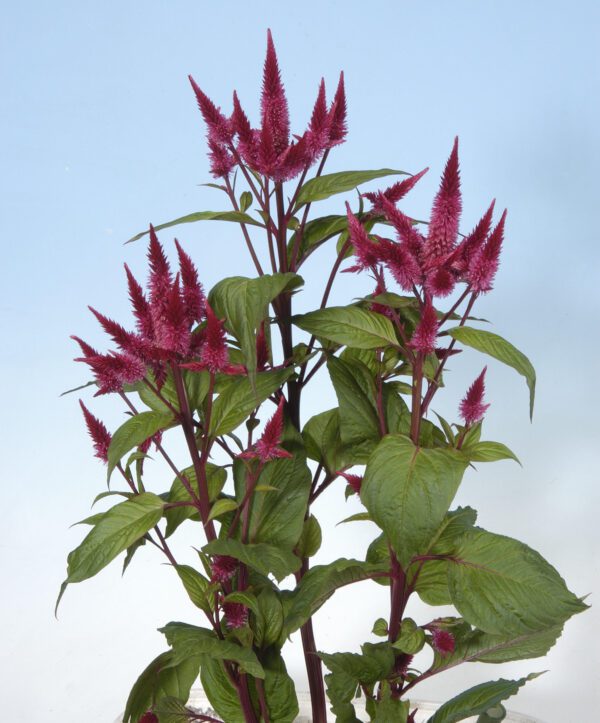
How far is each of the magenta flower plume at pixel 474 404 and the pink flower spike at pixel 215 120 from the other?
1.69ft

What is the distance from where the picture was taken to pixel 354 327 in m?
1.26

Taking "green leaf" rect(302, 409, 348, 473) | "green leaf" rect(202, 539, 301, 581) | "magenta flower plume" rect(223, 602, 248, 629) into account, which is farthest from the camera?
"green leaf" rect(302, 409, 348, 473)

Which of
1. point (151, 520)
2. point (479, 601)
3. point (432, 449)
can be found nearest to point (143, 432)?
point (151, 520)

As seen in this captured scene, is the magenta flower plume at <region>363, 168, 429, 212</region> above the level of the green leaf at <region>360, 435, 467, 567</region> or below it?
above

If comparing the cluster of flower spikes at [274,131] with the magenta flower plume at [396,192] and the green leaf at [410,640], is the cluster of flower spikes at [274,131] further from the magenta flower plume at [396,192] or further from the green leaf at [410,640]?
the green leaf at [410,640]

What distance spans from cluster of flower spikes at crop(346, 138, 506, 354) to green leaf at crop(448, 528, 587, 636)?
321 mm

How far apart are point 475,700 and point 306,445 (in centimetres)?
50

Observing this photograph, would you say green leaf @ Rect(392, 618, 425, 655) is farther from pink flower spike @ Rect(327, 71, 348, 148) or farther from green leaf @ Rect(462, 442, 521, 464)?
pink flower spike @ Rect(327, 71, 348, 148)

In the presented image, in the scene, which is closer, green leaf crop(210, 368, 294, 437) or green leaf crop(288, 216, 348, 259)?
green leaf crop(210, 368, 294, 437)

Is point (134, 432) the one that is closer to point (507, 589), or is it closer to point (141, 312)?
point (141, 312)

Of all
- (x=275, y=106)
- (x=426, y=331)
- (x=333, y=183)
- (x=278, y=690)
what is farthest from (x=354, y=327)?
(x=278, y=690)

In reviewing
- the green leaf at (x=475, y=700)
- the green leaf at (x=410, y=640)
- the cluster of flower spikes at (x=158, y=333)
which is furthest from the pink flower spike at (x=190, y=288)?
the green leaf at (x=475, y=700)

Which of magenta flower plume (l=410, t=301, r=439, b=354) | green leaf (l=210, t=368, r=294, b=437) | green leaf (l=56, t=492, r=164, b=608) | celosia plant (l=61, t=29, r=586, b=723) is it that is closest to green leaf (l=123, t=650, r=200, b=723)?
celosia plant (l=61, t=29, r=586, b=723)

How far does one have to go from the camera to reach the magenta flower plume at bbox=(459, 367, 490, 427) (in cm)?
126
